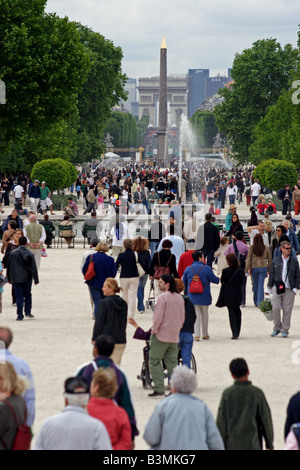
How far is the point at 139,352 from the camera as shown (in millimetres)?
13938

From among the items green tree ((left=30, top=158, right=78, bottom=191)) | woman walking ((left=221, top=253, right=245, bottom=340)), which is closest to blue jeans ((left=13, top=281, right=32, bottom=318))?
woman walking ((left=221, top=253, right=245, bottom=340))

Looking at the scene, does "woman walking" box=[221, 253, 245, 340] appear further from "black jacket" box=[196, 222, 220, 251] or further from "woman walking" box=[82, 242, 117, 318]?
"black jacket" box=[196, 222, 220, 251]

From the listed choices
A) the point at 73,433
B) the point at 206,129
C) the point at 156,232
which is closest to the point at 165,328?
the point at 73,433

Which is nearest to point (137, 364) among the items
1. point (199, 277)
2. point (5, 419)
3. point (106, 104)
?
point (199, 277)

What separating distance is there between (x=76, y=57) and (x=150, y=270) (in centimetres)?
2311

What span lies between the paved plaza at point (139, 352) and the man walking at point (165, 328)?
1.25 ft

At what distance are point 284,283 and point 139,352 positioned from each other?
242 cm

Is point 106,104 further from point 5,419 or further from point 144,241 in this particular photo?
point 5,419

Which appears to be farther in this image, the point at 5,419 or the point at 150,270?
the point at 150,270

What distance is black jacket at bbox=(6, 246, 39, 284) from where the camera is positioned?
16.1 meters

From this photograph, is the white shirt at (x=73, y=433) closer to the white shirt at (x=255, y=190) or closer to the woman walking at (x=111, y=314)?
the woman walking at (x=111, y=314)

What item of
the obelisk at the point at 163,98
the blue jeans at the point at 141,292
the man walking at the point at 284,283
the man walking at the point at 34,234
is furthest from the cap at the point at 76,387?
the obelisk at the point at 163,98

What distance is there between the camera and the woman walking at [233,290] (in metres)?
14.7

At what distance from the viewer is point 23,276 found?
16.1 m
